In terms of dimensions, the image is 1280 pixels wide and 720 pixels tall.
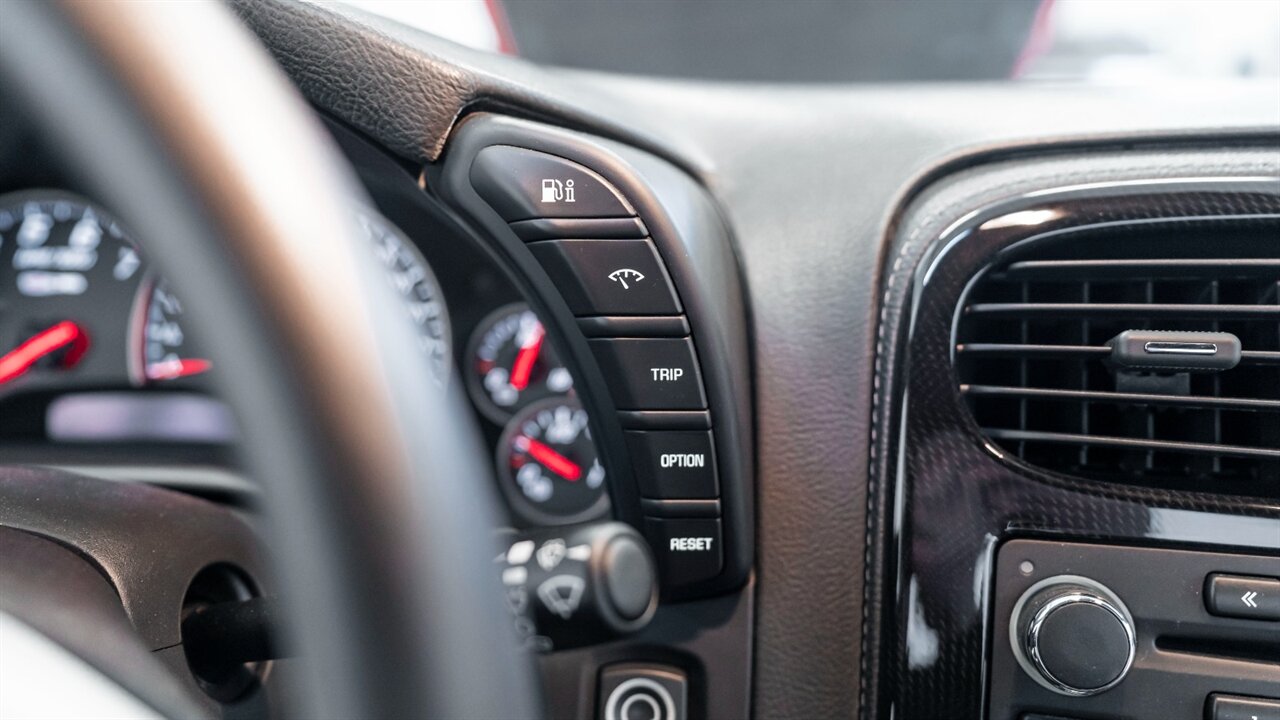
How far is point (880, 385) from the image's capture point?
0.90 meters

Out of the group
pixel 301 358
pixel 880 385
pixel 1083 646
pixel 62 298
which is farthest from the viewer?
pixel 62 298

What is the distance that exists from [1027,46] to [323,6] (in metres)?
1.41

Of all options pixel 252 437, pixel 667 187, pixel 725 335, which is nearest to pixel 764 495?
pixel 725 335

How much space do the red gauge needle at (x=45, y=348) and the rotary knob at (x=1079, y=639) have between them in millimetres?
1313

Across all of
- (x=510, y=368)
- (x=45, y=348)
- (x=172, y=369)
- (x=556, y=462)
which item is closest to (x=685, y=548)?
(x=556, y=462)

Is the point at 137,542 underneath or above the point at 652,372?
underneath

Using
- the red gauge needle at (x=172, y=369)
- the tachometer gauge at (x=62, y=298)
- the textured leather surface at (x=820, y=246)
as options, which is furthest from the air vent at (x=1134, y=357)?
the tachometer gauge at (x=62, y=298)

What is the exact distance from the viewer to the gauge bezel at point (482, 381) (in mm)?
1345

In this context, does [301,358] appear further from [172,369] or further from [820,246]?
[172,369]

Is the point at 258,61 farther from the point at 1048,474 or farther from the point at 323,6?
the point at 1048,474

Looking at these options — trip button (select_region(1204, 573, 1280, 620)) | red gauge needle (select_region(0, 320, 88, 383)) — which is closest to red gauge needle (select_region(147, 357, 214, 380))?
red gauge needle (select_region(0, 320, 88, 383))

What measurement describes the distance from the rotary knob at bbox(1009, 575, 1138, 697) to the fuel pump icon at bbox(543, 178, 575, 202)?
1.73ft

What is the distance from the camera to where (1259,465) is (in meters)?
0.84

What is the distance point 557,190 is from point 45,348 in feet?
3.21
